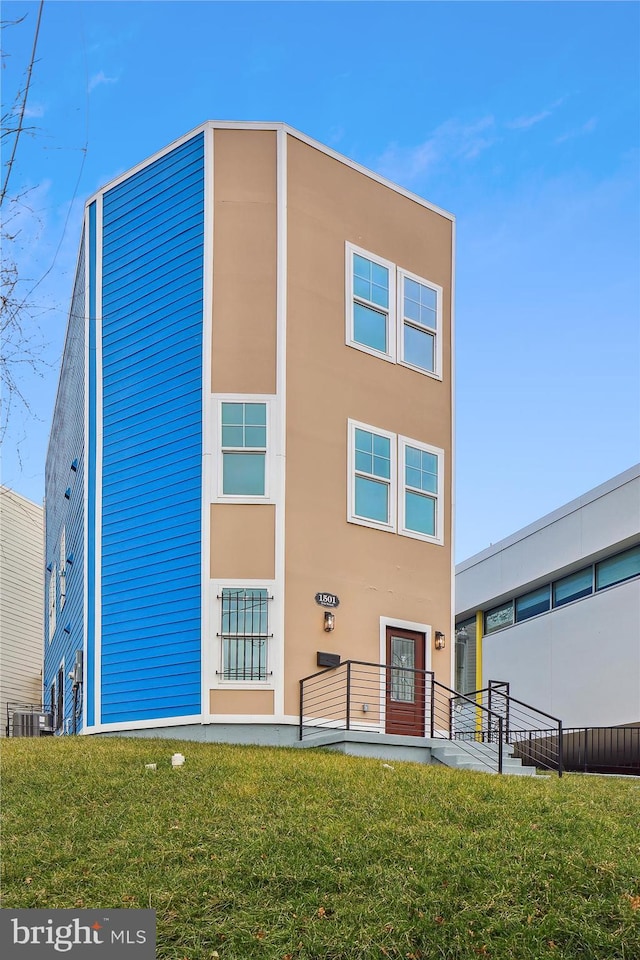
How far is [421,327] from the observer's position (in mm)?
18000

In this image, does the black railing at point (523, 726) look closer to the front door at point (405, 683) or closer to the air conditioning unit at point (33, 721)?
the front door at point (405, 683)

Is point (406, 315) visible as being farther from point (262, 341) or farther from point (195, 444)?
point (195, 444)

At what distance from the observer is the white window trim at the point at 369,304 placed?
1686cm

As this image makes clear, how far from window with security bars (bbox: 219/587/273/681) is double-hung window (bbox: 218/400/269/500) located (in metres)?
1.48

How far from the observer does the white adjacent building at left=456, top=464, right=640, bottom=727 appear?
73.8 ft

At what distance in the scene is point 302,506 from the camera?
15.7 metres

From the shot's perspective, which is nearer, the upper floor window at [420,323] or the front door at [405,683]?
the front door at [405,683]

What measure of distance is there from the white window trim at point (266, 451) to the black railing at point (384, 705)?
268cm

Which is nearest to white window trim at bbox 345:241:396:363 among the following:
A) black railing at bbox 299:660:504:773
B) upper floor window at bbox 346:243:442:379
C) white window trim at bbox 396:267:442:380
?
upper floor window at bbox 346:243:442:379

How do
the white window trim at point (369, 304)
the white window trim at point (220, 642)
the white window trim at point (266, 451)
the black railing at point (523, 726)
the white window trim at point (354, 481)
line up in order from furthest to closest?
1. the white window trim at point (369, 304)
2. the white window trim at point (354, 481)
3. the black railing at point (523, 726)
4. the white window trim at point (266, 451)
5. the white window trim at point (220, 642)

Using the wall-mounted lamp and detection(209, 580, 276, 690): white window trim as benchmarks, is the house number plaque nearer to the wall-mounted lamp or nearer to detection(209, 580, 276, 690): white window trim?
the wall-mounted lamp

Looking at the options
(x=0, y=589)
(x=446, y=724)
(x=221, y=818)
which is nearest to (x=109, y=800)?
(x=221, y=818)

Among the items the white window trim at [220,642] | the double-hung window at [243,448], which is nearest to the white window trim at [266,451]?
the double-hung window at [243,448]

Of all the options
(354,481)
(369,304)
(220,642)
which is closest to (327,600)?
(220,642)
